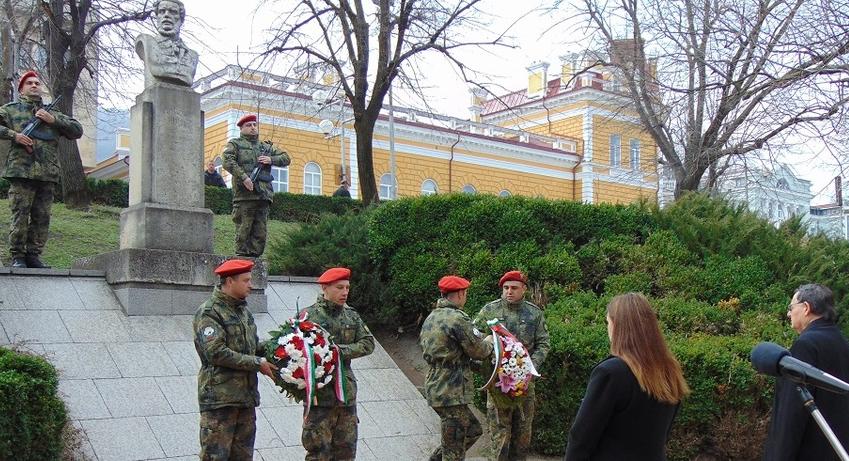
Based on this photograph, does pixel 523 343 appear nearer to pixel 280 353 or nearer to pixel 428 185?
pixel 280 353

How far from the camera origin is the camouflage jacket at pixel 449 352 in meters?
7.92

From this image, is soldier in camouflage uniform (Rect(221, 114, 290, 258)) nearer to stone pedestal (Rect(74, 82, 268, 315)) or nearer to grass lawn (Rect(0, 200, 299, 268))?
stone pedestal (Rect(74, 82, 268, 315))

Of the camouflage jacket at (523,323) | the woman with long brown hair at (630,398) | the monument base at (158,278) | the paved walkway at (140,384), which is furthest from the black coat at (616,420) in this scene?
the monument base at (158,278)

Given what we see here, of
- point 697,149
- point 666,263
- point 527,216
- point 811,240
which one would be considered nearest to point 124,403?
point 527,216

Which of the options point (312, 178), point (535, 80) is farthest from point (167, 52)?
point (535, 80)

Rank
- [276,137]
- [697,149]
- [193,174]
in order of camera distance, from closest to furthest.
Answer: [193,174] < [697,149] < [276,137]

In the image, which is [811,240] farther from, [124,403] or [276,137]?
→ [276,137]

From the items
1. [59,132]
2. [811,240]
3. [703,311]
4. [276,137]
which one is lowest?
[703,311]

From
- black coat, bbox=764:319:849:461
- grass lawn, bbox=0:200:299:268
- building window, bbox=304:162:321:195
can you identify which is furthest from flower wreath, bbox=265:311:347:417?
building window, bbox=304:162:321:195

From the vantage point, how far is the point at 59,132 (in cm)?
1068

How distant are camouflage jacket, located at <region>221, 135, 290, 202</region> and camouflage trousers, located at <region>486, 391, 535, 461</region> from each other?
4519 millimetres

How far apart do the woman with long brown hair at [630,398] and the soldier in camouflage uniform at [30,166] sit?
7.99 metres

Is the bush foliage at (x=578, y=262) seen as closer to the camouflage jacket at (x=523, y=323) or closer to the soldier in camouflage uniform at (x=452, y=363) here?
the camouflage jacket at (x=523, y=323)

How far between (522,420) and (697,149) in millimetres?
14139
